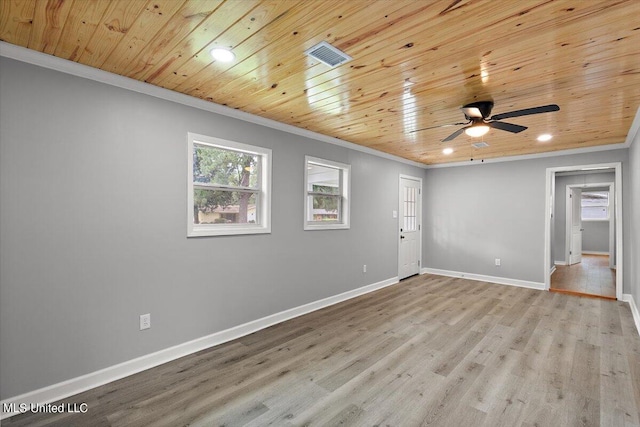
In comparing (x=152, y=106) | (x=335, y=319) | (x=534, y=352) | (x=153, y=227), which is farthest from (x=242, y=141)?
(x=534, y=352)

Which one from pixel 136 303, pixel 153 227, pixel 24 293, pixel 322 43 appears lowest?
pixel 136 303

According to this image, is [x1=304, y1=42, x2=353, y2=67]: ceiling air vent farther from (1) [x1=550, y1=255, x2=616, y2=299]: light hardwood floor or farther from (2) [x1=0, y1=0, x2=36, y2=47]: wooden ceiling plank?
(1) [x1=550, y1=255, x2=616, y2=299]: light hardwood floor

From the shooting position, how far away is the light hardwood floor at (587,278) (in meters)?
5.48

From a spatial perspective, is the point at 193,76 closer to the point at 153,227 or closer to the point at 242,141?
the point at 242,141

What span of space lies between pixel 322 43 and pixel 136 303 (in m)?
2.57

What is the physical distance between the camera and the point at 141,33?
1911 millimetres

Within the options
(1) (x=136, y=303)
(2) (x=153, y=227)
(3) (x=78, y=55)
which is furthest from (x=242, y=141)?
(1) (x=136, y=303)

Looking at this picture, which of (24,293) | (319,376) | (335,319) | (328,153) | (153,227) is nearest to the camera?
(24,293)

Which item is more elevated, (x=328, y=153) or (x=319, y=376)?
(x=328, y=153)

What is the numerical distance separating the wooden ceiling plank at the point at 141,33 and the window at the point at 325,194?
2.31 metres

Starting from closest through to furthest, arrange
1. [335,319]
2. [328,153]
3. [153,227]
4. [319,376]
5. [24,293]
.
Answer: [24,293], [319,376], [153,227], [335,319], [328,153]

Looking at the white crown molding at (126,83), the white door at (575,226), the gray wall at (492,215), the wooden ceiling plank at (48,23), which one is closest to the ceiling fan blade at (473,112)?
the white crown molding at (126,83)

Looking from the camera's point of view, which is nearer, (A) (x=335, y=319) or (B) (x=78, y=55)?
(B) (x=78, y=55)

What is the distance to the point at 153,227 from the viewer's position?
2.75m
